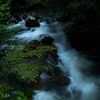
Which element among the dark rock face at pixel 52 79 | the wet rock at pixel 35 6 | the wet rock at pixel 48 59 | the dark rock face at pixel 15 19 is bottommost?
the dark rock face at pixel 52 79

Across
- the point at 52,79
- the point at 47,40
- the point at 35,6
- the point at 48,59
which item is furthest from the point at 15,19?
the point at 52,79

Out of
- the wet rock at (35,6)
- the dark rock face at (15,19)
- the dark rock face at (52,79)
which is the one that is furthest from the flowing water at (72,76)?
the wet rock at (35,6)

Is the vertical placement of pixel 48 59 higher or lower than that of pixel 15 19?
lower

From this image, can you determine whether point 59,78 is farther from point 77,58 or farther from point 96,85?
point 77,58

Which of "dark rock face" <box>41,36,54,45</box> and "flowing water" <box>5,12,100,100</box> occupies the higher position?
"dark rock face" <box>41,36,54,45</box>

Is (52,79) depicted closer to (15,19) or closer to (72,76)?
(72,76)

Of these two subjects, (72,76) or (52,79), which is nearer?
(52,79)

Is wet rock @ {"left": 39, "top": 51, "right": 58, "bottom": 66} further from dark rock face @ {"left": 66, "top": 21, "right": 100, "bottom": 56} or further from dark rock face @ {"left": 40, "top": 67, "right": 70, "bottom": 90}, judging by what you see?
dark rock face @ {"left": 66, "top": 21, "right": 100, "bottom": 56}

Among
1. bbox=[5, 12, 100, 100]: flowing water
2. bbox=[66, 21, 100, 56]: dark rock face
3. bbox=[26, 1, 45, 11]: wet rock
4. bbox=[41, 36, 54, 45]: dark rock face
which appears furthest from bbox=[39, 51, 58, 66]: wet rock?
bbox=[26, 1, 45, 11]: wet rock

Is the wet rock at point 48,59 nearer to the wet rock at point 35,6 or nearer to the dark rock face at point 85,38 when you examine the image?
the dark rock face at point 85,38

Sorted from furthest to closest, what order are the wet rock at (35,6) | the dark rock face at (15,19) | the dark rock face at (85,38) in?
the wet rock at (35,6) < the dark rock face at (15,19) < the dark rock face at (85,38)

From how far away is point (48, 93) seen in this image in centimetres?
393

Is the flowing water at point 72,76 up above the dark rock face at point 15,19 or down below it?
below

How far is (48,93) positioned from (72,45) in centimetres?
439
